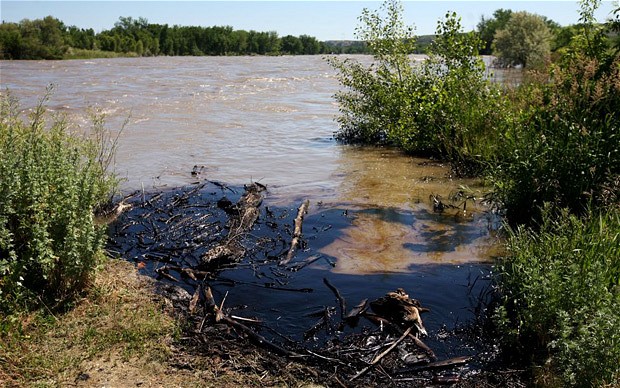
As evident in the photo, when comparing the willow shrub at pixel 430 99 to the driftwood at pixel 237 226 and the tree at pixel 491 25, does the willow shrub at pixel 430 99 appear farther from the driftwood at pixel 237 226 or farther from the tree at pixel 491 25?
the tree at pixel 491 25

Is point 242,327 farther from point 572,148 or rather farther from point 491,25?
point 491,25

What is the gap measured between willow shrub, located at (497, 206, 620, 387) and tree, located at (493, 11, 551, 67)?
46.5m

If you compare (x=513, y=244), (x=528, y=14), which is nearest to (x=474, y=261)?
(x=513, y=244)

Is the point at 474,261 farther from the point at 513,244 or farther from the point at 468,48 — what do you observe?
the point at 468,48

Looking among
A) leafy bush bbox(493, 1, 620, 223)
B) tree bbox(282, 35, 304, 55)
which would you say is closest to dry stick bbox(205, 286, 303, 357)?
leafy bush bbox(493, 1, 620, 223)

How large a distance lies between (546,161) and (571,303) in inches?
110

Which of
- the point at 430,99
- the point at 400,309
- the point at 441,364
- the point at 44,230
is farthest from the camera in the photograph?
the point at 430,99

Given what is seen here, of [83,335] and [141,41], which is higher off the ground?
[141,41]

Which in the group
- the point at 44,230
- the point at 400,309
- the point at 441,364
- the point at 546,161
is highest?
the point at 546,161

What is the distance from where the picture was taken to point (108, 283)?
5.34m

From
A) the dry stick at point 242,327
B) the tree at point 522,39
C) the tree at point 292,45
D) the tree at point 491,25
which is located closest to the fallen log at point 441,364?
the dry stick at point 242,327

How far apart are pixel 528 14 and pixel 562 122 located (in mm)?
54581

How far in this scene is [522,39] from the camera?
2066 inches

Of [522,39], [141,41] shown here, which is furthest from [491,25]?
[141,41]
